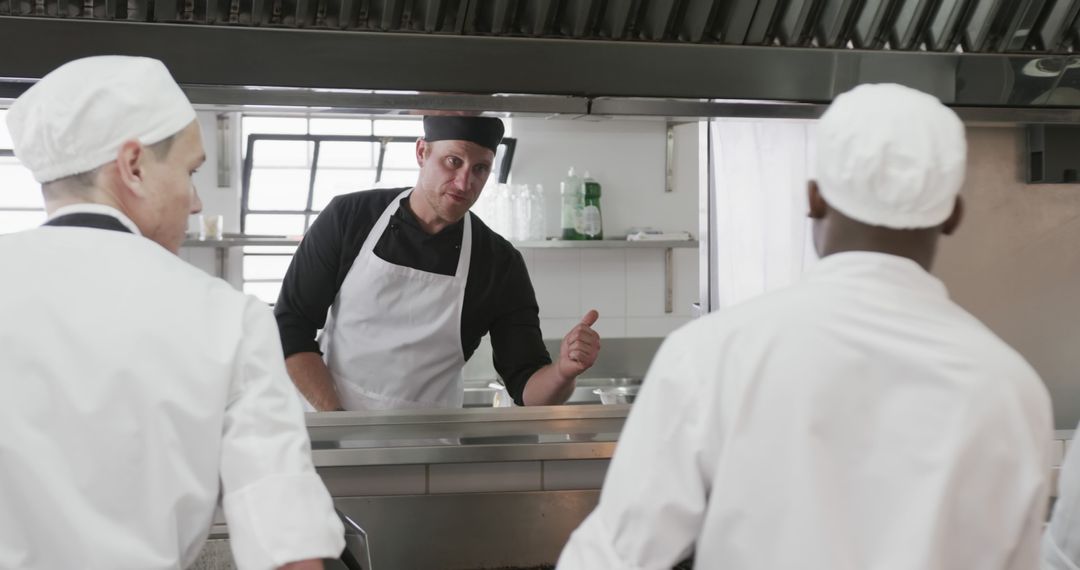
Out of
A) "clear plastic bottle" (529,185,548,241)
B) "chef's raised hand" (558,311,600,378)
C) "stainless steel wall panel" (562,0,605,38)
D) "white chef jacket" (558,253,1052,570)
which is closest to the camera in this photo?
"white chef jacket" (558,253,1052,570)

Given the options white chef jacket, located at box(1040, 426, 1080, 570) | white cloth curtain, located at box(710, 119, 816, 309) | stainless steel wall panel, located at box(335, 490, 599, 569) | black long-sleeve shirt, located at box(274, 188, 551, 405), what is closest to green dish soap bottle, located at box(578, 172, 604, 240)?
white cloth curtain, located at box(710, 119, 816, 309)

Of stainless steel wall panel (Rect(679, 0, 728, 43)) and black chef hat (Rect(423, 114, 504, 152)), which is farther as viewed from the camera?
black chef hat (Rect(423, 114, 504, 152))

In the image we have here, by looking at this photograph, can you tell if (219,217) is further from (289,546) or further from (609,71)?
(289,546)

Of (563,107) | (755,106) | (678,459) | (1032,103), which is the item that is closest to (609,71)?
(563,107)

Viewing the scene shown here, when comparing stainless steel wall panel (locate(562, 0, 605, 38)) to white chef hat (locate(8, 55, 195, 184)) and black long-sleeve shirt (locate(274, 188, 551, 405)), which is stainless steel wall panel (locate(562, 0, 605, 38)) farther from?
white chef hat (locate(8, 55, 195, 184))

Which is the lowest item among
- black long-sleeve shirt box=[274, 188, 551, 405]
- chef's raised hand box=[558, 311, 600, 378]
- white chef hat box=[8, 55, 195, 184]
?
chef's raised hand box=[558, 311, 600, 378]

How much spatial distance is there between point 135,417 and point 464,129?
1348 mm

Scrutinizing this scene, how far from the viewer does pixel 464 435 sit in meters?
2.09

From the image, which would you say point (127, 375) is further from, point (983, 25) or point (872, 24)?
point (983, 25)

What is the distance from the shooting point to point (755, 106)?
204cm

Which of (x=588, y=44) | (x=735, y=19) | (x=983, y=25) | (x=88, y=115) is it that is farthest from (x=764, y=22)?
(x=88, y=115)

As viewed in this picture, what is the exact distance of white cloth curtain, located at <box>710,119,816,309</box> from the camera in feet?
8.73

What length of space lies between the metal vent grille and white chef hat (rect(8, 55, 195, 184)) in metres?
0.60

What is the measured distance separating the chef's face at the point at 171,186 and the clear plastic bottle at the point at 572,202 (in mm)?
2759
